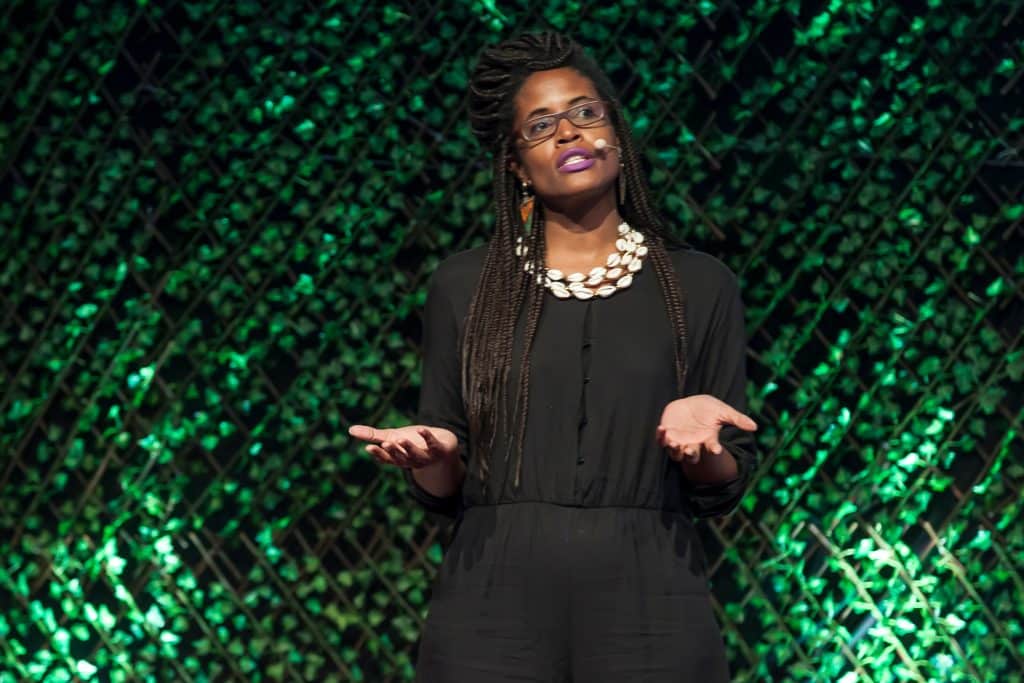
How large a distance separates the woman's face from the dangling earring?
0.12 ft

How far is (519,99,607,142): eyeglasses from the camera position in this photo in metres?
2.19

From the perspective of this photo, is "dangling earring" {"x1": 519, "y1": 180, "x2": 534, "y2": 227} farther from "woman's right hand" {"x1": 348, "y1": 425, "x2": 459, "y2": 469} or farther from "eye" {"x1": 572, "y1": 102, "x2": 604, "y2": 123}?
"woman's right hand" {"x1": 348, "y1": 425, "x2": 459, "y2": 469}

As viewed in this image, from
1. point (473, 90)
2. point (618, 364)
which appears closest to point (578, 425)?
point (618, 364)

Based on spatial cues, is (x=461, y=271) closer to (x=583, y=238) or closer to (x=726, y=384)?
(x=583, y=238)

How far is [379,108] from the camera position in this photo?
3.32m

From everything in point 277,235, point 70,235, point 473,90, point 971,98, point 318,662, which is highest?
point 971,98

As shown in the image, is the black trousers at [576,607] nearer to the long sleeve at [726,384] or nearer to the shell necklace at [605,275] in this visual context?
the long sleeve at [726,384]

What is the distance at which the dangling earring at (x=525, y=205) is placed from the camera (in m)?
2.27

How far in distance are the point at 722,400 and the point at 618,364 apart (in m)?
0.18

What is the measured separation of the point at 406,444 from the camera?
1.95m

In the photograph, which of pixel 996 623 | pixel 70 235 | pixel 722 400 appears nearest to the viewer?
pixel 722 400

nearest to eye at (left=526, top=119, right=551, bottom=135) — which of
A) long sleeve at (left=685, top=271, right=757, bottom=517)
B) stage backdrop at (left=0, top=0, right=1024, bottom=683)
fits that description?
long sleeve at (left=685, top=271, right=757, bottom=517)

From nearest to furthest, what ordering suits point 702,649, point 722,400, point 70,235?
point 702,649 < point 722,400 < point 70,235

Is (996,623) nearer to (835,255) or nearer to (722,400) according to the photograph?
(835,255)
